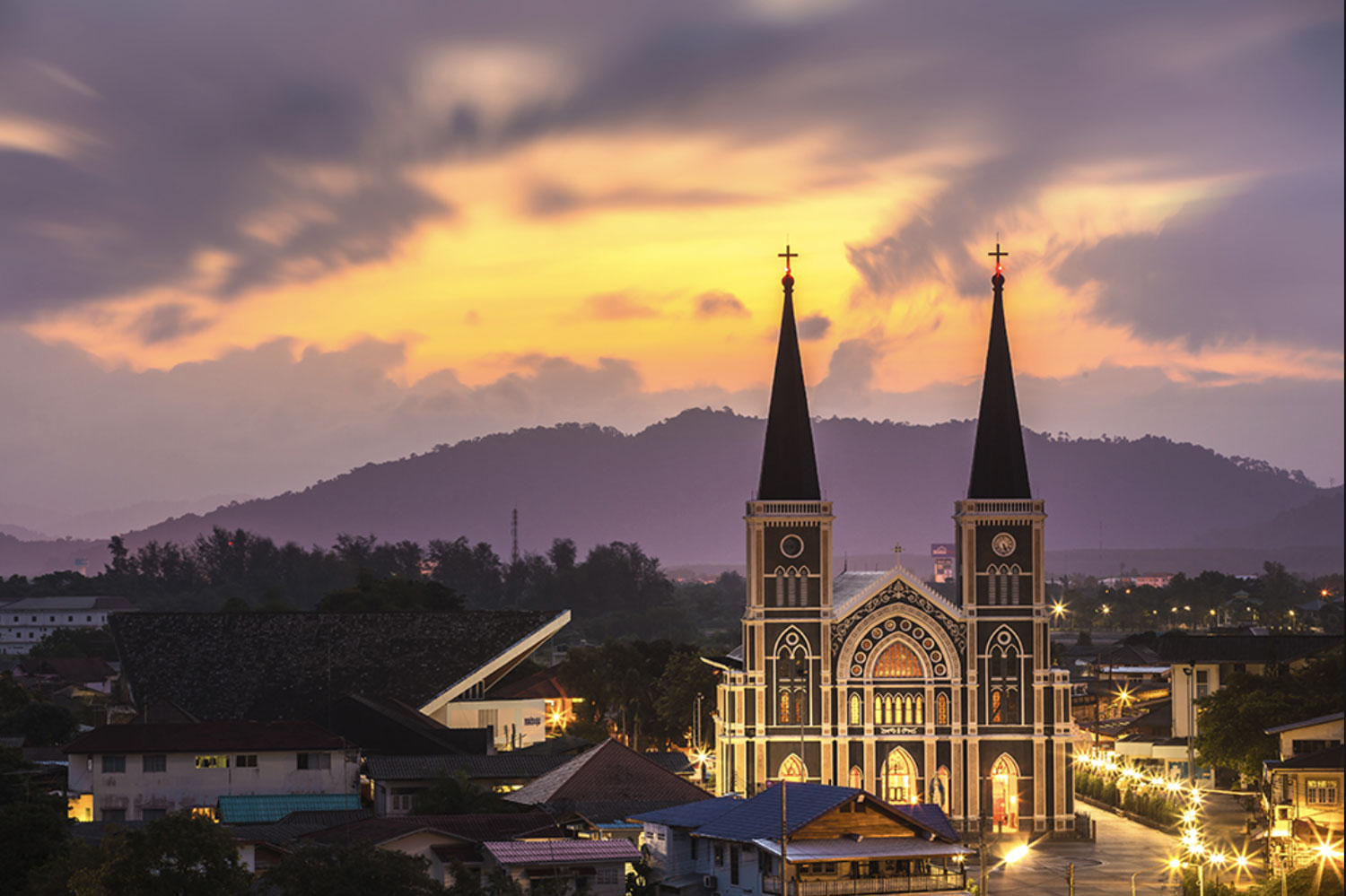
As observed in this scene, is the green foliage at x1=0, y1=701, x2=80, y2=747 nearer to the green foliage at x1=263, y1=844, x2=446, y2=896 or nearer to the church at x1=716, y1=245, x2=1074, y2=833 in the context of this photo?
the church at x1=716, y1=245, x2=1074, y2=833

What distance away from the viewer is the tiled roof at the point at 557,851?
5400 centimetres

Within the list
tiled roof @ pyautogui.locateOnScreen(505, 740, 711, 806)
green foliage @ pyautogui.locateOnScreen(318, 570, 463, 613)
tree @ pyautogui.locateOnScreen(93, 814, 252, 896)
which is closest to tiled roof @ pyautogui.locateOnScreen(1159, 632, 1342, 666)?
tiled roof @ pyautogui.locateOnScreen(505, 740, 711, 806)

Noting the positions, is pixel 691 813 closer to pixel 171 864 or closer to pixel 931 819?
pixel 931 819

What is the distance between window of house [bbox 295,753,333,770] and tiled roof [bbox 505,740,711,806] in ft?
29.4

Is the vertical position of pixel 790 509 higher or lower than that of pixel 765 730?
higher

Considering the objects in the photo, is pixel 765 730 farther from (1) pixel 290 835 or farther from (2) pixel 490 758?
(1) pixel 290 835

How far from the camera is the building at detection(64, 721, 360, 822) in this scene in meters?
71.2

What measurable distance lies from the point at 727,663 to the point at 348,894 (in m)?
45.7

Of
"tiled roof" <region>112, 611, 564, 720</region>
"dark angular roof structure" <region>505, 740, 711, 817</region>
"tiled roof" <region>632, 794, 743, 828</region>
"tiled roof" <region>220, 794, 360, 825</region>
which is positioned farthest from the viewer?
"tiled roof" <region>112, 611, 564, 720</region>

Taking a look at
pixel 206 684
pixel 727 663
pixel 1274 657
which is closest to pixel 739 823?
pixel 727 663

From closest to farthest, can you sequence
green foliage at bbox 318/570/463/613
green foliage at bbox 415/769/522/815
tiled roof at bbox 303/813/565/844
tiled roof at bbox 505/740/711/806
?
tiled roof at bbox 303/813/565/844 → green foliage at bbox 415/769/522/815 → tiled roof at bbox 505/740/711/806 → green foliage at bbox 318/570/463/613

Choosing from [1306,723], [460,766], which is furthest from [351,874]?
[1306,723]

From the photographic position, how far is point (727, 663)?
299 feet

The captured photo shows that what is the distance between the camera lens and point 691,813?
60062mm
